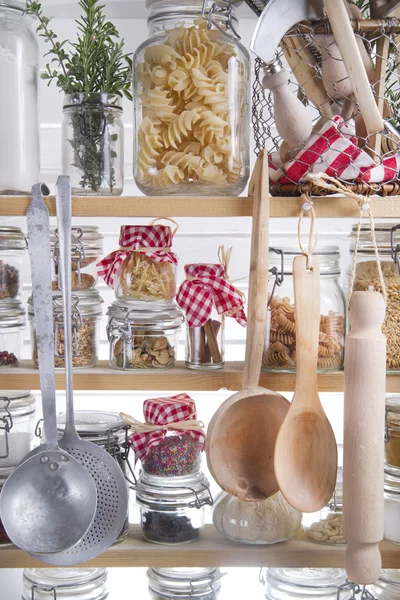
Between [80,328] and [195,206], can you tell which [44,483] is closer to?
[80,328]

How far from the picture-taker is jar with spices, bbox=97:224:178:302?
35.7 inches

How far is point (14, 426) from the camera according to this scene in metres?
1.00

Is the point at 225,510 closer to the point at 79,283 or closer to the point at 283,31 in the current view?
the point at 79,283

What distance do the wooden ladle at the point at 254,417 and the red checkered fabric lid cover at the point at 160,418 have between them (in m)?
0.07

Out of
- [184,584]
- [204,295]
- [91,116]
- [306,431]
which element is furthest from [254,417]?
[91,116]

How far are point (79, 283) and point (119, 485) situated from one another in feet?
0.85

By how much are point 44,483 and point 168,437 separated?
16 cm

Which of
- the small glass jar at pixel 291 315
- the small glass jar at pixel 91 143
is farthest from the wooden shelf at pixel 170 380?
the small glass jar at pixel 91 143

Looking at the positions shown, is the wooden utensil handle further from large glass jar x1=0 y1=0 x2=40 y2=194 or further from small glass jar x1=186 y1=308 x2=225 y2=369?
large glass jar x1=0 y1=0 x2=40 y2=194

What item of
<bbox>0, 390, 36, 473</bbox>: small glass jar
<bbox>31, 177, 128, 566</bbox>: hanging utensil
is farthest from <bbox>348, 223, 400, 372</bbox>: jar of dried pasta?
<bbox>0, 390, 36, 473</bbox>: small glass jar

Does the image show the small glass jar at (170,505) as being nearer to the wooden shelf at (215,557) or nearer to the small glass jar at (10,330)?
the wooden shelf at (215,557)

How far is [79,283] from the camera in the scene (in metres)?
0.96

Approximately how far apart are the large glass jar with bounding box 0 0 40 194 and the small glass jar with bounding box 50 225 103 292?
8cm

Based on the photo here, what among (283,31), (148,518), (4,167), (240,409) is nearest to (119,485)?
(148,518)
